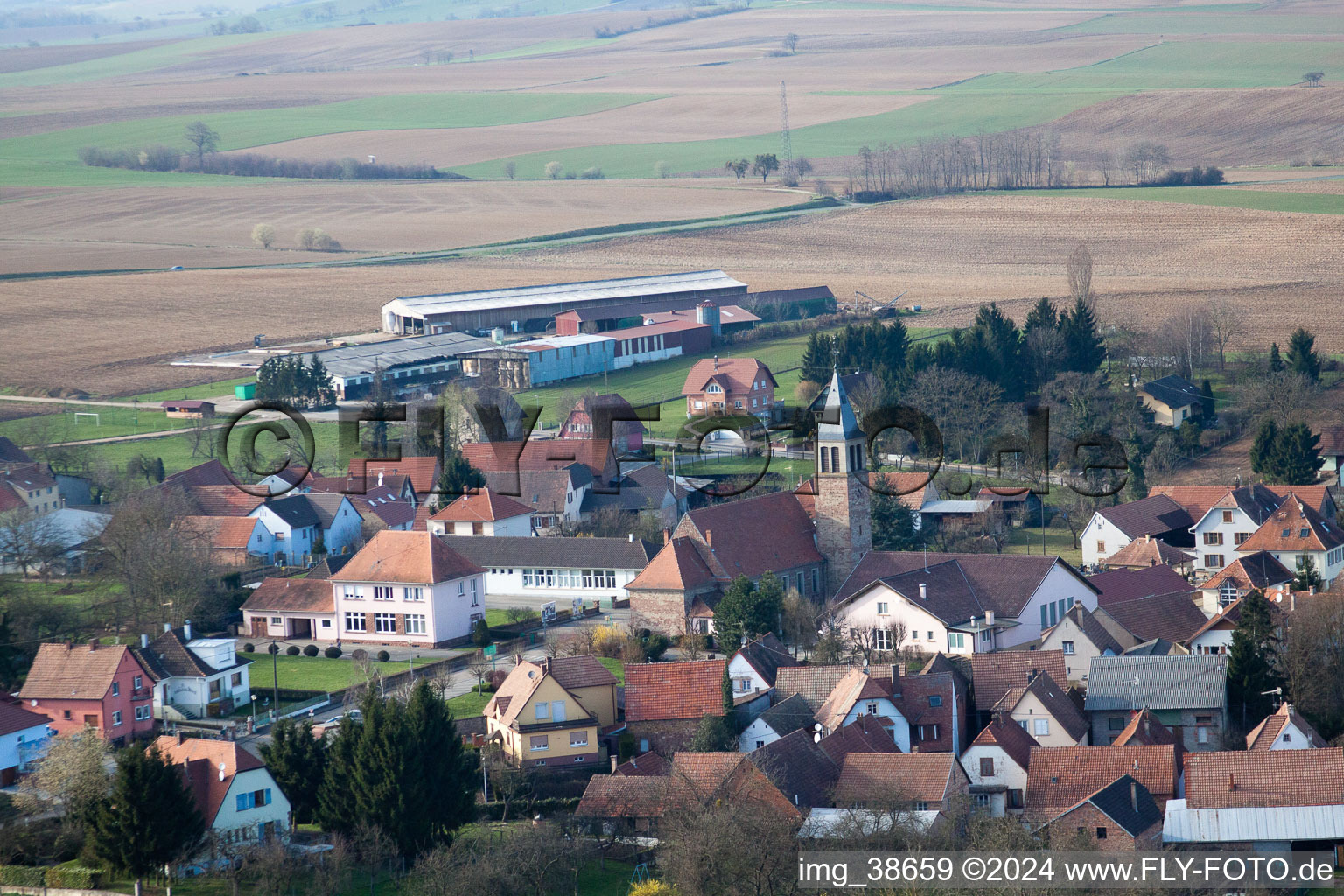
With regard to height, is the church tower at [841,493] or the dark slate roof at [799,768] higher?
the church tower at [841,493]

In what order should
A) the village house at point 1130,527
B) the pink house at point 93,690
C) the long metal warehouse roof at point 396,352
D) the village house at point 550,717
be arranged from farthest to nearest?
the long metal warehouse roof at point 396,352, the village house at point 1130,527, the pink house at point 93,690, the village house at point 550,717

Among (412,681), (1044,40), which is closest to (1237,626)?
(412,681)

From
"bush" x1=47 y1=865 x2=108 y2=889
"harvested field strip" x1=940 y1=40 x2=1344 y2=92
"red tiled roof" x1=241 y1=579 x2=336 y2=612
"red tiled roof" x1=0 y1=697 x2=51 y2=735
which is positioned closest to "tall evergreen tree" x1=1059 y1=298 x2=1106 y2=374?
"red tiled roof" x1=241 y1=579 x2=336 y2=612

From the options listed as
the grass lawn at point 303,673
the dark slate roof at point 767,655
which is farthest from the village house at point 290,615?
the dark slate roof at point 767,655

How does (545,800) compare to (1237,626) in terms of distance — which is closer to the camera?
(545,800)

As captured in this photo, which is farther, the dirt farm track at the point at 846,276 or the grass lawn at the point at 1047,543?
the dirt farm track at the point at 846,276

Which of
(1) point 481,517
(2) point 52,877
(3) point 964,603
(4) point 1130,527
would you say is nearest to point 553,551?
(1) point 481,517

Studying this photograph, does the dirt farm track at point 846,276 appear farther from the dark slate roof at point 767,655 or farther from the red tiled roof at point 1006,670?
the dark slate roof at point 767,655

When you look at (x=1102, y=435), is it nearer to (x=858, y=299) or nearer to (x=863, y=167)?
(x=858, y=299)
